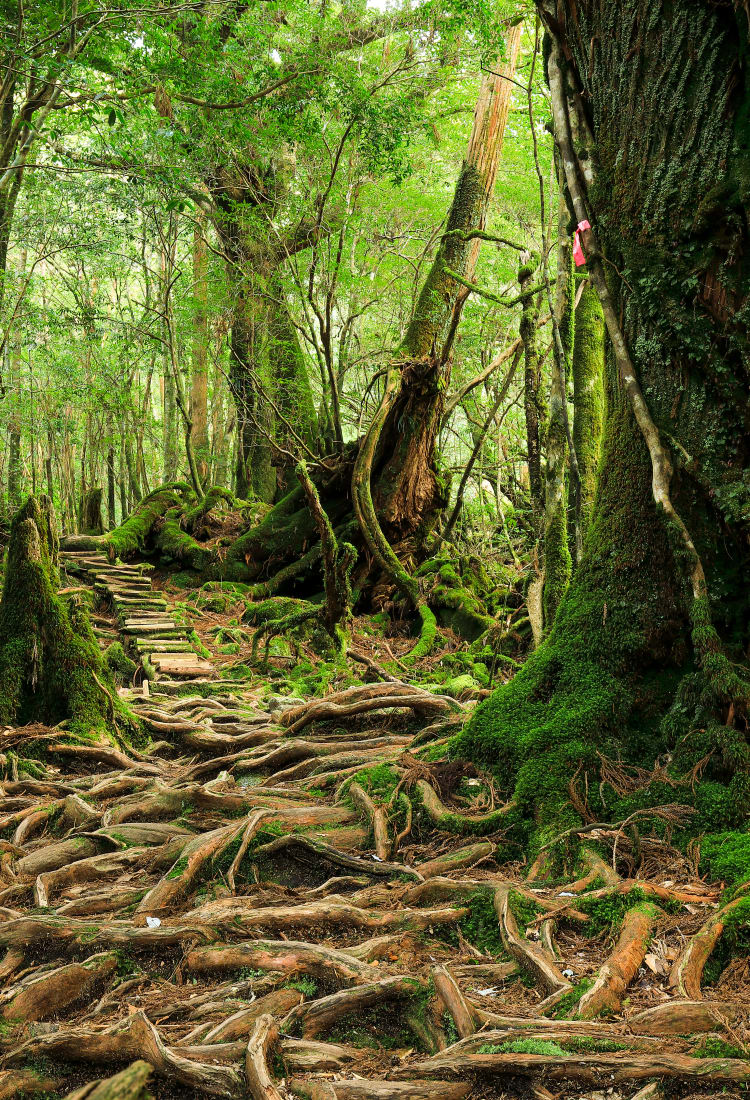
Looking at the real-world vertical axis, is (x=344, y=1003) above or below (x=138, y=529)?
below

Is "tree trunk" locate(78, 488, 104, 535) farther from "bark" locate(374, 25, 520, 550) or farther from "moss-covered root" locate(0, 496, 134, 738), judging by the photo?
"moss-covered root" locate(0, 496, 134, 738)

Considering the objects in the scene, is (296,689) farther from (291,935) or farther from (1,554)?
(1,554)

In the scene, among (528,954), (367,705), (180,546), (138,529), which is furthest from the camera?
(138,529)

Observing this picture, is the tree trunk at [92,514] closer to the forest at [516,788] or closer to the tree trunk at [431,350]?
the tree trunk at [431,350]

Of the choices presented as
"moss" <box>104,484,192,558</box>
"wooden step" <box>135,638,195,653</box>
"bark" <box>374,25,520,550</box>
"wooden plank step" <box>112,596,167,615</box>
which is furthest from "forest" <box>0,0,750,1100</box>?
"moss" <box>104,484,192,558</box>

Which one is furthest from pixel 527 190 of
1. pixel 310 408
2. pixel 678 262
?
pixel 678 262

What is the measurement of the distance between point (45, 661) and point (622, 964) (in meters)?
4.84

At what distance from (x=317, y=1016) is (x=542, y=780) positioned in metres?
1.55

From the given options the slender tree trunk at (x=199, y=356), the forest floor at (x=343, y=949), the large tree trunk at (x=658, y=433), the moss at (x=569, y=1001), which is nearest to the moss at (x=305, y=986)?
the forest floor at (x=343, y=949)

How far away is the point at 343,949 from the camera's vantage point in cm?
288

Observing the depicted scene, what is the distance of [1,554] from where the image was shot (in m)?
14.2

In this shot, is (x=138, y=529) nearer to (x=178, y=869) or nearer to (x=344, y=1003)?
(x=178, y=869)

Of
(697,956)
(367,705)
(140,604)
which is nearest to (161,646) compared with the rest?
(140,604)

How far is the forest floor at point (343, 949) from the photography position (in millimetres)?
2145
